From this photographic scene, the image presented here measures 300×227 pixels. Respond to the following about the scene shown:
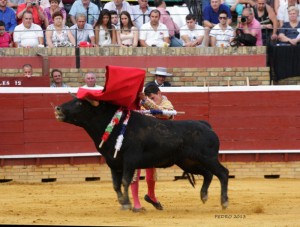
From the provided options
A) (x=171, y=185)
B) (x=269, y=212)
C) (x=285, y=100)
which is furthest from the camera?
(x=285, y=100)

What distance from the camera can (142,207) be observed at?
13.5 m

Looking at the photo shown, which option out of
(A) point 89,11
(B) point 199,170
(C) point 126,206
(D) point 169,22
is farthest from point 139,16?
(C) point 126,206

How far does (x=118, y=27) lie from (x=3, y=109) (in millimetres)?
2291

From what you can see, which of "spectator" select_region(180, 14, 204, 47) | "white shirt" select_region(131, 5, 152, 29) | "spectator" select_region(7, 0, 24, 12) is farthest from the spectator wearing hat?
"spectator" select_region(7, 0, 24, 12)

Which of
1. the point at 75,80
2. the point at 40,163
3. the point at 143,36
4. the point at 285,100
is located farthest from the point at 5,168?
the point at 285,100

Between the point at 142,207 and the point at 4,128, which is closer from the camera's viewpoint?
the point at 142,207

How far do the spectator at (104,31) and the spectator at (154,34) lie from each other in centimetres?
46

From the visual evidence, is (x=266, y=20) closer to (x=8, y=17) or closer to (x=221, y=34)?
(x=221, y=34)

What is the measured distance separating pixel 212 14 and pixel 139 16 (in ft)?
3.85

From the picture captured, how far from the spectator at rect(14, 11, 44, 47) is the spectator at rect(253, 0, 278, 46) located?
353 cm

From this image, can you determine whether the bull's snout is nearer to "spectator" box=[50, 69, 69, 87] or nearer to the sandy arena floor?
the sandy arena floor

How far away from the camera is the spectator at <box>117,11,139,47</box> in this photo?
18.8m

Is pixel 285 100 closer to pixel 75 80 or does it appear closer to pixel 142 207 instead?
pixel 75 80

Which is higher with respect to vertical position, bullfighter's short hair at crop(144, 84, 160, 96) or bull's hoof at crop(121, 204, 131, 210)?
bullfighter's short hair at crop(144, 84, 160, 96)
